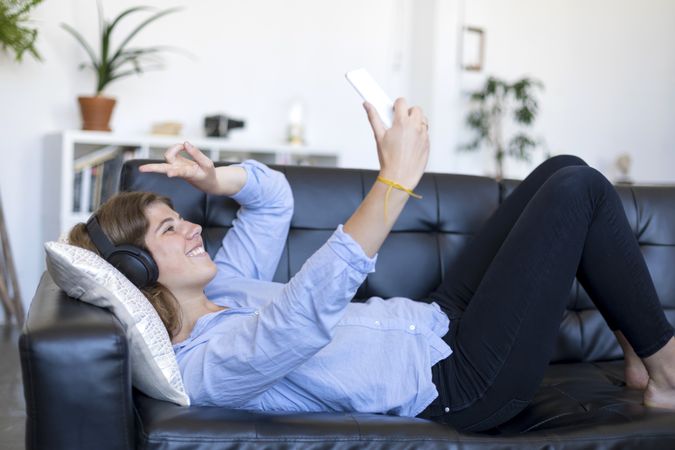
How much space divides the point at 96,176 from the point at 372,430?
287cm

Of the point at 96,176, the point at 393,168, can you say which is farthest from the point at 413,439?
the point at 96,176

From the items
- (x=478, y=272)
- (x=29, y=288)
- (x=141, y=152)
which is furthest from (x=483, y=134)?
(x=478, y=272)

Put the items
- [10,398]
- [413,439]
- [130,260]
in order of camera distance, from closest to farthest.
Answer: [413,439], [130,260], [10,398]

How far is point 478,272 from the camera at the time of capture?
6.31 feet

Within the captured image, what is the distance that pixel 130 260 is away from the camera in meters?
1.52

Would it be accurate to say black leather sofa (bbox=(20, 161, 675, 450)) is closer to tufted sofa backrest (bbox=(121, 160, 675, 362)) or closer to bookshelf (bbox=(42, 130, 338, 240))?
tufted sofa backrest (bbox=(121, 160, 675, 362))

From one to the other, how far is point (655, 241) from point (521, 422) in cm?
83

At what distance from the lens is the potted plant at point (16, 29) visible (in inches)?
140

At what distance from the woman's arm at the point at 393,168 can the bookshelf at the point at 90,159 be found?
2.81 metres

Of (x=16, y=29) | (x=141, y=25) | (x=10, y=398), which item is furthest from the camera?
(x=141, y=25)

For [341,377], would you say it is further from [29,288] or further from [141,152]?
[29,288]

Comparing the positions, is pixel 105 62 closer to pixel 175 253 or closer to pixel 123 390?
pixel 175 253

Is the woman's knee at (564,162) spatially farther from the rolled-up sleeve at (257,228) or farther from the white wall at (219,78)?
the white wall at (219,78)

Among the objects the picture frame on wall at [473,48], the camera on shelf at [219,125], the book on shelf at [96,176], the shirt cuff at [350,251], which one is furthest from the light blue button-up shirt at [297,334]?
the picture frame on wall at [473,48]
